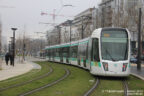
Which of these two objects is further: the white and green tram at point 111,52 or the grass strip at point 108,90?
the white and green tram at point 111,52

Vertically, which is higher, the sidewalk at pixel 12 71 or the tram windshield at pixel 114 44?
the tram windshield at pixel 114 44

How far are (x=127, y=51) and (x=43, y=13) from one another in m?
23.6

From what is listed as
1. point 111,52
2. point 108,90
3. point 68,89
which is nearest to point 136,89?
point 108,90

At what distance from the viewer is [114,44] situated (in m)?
14.3

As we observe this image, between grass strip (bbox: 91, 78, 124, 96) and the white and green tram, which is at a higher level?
the white and green tram

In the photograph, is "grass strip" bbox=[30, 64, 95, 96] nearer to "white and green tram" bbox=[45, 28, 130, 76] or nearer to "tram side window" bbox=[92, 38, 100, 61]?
"white and green tram" bbox=[45, 28, 130, 76]

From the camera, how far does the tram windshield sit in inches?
551

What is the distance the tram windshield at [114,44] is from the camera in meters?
14.0

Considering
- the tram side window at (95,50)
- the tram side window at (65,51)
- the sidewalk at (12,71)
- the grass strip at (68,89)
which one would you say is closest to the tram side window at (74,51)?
the tram side window at (65,51)

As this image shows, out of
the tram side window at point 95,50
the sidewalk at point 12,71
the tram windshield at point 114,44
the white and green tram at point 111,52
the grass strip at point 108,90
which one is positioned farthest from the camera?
the sidewalk at point 12,71

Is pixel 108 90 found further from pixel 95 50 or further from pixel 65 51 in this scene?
pixel 65 51

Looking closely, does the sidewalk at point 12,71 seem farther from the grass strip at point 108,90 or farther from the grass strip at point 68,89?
the grass strip at point 108,90

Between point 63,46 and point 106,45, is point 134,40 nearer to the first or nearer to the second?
point 63,46

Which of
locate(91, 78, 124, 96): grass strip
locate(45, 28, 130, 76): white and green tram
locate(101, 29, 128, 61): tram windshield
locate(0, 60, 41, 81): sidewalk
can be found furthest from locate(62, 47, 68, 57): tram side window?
locate(91, 78, 124, 96): grass strip
